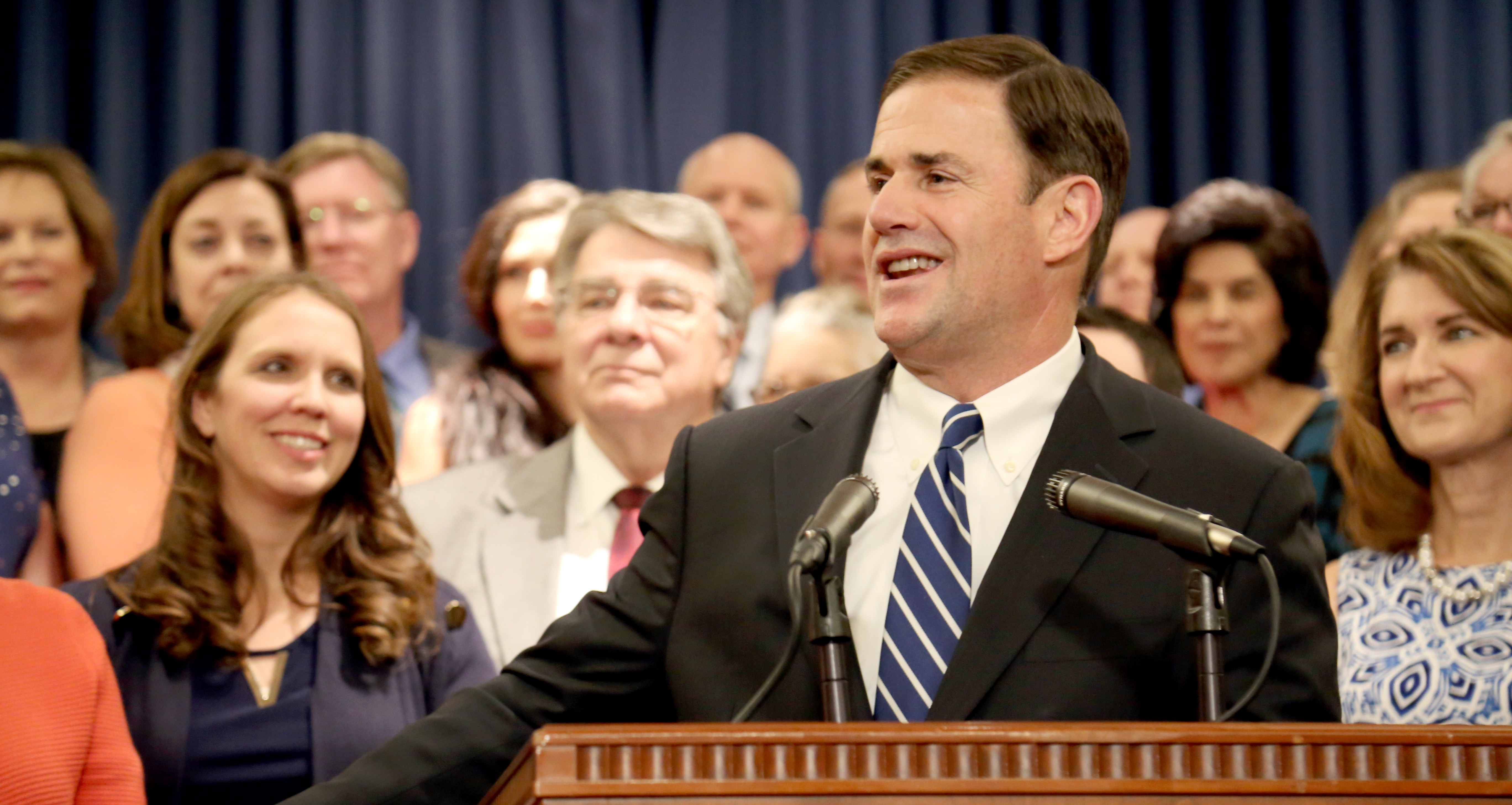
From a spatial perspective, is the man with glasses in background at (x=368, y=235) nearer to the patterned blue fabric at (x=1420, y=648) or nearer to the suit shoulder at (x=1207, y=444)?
the patterned blue fabric at (x=1420, y=648)

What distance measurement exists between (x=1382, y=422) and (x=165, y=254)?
2.34 m

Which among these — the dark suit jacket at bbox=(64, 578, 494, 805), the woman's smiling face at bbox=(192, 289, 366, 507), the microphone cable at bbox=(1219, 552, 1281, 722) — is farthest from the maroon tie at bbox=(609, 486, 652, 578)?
the microphone cable at bbox=(1219, 552, 1281, 722)

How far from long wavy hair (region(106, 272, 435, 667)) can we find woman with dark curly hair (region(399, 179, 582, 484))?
1.92 ft

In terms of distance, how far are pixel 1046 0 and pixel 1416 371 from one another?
2.53m

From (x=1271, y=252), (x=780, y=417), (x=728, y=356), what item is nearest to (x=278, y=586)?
(x=728, y=356)

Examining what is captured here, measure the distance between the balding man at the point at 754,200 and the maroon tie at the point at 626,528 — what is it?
97cm

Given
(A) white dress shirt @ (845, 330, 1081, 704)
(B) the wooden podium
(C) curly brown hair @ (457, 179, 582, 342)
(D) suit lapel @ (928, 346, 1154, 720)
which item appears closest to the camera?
(B) the wooden podium

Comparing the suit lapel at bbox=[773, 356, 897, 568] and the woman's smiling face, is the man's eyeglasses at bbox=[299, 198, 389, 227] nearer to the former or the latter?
the woman's smiling face

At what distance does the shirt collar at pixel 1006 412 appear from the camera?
67.8 inches

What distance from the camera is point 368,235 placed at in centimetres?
Answer: 378

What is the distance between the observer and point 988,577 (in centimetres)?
158

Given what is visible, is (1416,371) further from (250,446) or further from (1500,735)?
(250,446)

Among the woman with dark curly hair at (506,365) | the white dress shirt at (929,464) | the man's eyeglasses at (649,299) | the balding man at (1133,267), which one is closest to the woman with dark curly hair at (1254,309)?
the balding man at (1133,267)

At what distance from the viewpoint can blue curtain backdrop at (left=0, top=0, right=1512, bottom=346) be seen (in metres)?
4.45
